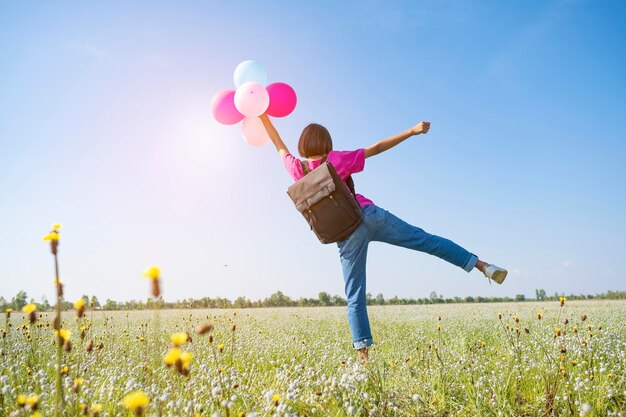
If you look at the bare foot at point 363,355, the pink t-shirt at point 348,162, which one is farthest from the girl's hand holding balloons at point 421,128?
the bare foot at point 363,355

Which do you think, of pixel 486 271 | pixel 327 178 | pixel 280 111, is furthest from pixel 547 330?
pixel 280 111

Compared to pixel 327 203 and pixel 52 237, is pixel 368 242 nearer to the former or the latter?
pixel 327 203

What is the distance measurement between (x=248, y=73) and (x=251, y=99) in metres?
0.65

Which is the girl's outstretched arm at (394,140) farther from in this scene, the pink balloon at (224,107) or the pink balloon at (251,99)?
the pink balloon at (224,107)

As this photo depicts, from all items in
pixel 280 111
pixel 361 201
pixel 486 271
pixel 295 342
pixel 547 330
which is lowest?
pixel 547 330

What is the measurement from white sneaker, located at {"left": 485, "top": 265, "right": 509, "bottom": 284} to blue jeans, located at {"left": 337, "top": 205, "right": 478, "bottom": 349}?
0.49 feet

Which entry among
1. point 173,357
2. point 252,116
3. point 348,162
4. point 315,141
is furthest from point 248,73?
point 173,357

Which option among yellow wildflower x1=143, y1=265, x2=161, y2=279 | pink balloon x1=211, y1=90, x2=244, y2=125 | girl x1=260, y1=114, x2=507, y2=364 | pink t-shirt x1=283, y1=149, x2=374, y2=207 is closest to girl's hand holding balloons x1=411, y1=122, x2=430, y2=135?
girl x1=260, y1=114, x2=507, y2=364

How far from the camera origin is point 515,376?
10.1 feet

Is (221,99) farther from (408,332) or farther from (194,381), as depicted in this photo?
(408,332)

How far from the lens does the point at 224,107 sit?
5.00m

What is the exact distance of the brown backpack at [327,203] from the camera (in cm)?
376

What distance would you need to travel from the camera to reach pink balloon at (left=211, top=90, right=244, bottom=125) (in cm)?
499

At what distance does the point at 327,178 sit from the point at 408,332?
357 cm
